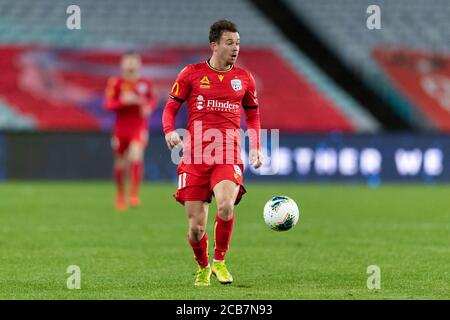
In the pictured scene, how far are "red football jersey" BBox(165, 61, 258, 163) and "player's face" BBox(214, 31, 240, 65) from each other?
14 centimetres

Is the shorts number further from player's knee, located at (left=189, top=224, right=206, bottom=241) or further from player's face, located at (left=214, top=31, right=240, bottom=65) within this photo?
player's face, located at (left=214, top=31, right=240, bottom=65)

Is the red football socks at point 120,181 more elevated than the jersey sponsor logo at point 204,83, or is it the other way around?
the jersey sponsor logo at point 204,83

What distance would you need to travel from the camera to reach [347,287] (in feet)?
23.8

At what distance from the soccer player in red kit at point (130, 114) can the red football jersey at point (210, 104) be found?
7.18m

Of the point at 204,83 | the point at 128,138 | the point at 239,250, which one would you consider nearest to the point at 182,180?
the point at 204,83

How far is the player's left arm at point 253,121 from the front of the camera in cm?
774

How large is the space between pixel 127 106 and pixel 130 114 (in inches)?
5.7

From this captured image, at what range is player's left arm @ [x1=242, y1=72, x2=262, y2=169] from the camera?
7.74 metres

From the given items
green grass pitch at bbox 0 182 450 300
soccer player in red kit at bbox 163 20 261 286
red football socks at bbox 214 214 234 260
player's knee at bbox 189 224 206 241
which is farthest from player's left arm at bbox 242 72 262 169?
green grass pitch at bbox 0 182 450 300

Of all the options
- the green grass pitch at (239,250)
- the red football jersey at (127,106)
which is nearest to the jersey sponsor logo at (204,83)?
the green grass pitch at (239,250)

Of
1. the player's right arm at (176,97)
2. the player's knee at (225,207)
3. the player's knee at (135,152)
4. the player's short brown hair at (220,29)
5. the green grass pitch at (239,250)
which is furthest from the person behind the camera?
the player's knee at (135,152)

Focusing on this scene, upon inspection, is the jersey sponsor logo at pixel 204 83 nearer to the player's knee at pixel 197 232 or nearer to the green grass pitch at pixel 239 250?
the player's knee at pixel 197 232

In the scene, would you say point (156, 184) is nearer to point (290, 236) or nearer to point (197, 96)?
point (290, 236)

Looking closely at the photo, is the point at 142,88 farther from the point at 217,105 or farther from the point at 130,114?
the point at 217,105
